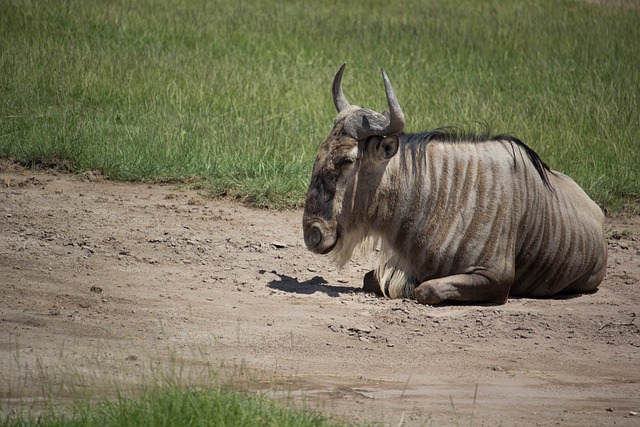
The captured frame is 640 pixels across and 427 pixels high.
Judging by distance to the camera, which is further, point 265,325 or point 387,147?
point 387,147

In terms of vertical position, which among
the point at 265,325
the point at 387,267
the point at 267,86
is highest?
the point at 267,86

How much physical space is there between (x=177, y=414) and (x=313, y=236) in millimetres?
2846

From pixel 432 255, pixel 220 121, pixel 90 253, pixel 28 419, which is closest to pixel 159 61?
pixel 220 121

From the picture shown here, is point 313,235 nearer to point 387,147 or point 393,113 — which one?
point 387,147

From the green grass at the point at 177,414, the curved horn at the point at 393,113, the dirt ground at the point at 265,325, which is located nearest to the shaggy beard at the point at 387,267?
the dirt ground at the point at 265,325

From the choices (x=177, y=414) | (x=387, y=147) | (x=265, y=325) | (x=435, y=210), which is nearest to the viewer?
(x=177, y=414)

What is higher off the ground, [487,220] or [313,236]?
[487,220]

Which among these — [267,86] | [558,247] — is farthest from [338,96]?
[267,86]

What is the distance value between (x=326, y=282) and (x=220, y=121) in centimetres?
393

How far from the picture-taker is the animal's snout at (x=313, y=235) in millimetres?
7168

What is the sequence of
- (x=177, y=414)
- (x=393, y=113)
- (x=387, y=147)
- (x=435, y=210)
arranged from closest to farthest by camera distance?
(x=177, y=414) → (x=393, y=113) → (x=387, y=147) → (x=435, y=210)

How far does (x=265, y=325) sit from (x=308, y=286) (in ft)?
3.97

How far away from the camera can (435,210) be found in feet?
23.9

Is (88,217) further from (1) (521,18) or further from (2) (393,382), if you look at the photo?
(1) (521,18)
